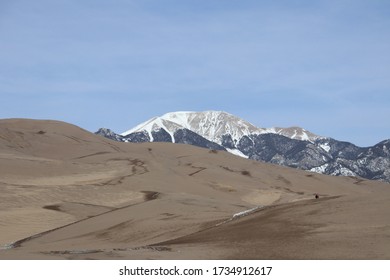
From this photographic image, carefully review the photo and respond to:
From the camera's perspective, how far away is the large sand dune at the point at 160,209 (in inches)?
581

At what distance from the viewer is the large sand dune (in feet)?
48.4

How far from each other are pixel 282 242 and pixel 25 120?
66.6 metres

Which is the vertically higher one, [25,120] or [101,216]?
[25,120]

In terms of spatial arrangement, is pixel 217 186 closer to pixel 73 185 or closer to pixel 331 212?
pixel 73 185

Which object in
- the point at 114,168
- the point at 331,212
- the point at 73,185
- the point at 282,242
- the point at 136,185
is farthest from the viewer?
the point at 114,168

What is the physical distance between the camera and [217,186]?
5466cm

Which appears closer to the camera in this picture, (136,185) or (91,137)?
(136,185)

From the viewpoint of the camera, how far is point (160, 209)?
28.4 m
